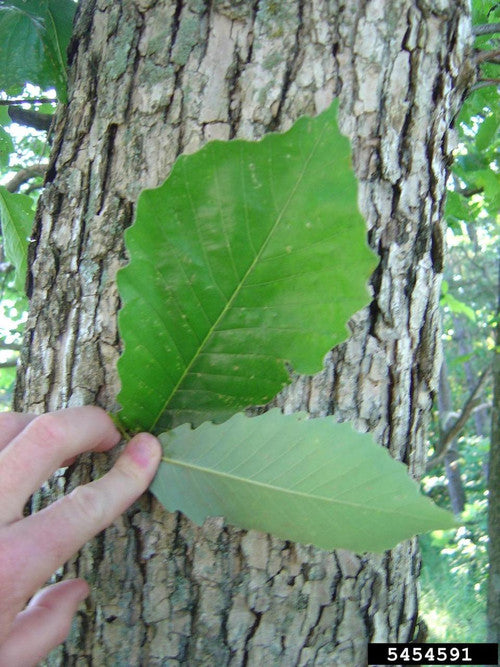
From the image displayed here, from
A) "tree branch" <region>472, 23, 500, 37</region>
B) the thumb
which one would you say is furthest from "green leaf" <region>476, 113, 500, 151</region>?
the thumb

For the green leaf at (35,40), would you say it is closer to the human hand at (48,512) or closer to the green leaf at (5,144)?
the green leaf at (5,144)

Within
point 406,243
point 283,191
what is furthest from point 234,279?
point 406,243

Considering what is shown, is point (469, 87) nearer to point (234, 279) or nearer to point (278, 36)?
point (278, 36)

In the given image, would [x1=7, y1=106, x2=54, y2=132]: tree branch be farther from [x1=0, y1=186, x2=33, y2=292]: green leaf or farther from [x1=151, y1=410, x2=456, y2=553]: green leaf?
[x1=151, y1=410, x2=456, y2=553]: green leaf

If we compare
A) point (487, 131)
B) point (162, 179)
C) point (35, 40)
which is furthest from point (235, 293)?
point (487, 131)

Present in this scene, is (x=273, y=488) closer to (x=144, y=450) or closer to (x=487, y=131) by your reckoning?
(x=144, y=450)

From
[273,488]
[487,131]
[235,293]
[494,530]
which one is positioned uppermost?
[487,131]
